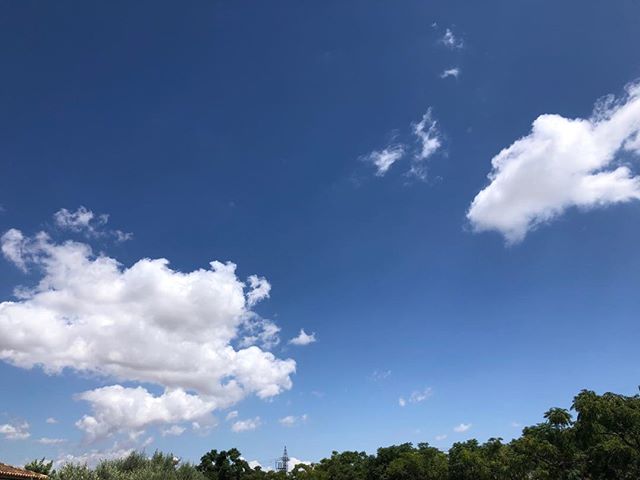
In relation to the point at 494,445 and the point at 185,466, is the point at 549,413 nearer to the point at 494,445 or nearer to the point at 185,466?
the point at 494,445

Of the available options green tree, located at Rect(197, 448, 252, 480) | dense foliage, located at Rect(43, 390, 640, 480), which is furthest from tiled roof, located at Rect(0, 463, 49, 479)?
green tree, located at Rect(197, 448, 252, 480)

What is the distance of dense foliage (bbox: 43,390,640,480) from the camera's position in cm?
2902

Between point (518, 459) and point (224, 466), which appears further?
point (224, 466)

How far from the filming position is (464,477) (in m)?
47.1

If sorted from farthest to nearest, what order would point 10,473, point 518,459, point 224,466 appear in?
point 224,466 → point 10,473 → point 518,459

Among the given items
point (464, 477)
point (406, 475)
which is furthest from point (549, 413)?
point (406, 475)

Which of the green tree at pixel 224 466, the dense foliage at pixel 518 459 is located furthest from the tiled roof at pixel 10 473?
the green tree at pixel 224 466

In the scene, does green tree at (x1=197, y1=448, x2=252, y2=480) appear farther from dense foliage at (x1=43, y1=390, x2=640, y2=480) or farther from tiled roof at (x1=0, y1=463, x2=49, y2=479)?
tiled roof at (x1=0, y1=463, x2=49, y2=479)

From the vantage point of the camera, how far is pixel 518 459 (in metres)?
35.2

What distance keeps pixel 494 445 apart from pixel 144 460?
103 ft

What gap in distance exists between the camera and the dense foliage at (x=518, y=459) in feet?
95.2

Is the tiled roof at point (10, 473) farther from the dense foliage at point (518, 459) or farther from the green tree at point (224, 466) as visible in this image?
the green tree at point (224, 466)

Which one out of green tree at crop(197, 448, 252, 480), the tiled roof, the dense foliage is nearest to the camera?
the dense foliage

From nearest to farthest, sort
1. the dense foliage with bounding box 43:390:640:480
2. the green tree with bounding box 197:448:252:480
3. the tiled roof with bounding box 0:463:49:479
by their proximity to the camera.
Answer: the dense foliage with bounding box 43:390:640:480, the tiled roof with bounding box 0:463:49:479, the green tree with bounding box 197:448:252:480
